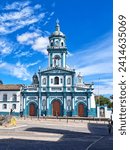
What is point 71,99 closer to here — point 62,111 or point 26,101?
point 62,111

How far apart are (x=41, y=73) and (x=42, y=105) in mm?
5967

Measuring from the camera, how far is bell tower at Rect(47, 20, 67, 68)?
57.5 meters

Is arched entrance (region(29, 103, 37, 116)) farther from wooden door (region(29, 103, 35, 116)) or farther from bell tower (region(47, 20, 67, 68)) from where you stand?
bell tower (region(47, 20, 67, 68))

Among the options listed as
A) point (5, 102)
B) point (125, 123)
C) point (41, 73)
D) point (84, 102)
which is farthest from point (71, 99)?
point (125, 123)

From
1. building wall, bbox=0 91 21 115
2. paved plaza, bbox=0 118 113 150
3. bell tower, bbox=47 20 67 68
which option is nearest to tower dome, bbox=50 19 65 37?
bell tower, bbox=47 20 67 68

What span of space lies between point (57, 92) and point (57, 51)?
773 centimetres

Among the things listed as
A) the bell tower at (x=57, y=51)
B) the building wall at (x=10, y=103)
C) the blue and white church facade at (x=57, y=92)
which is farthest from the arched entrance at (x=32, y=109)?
the bell tower at (x=57, y=51)

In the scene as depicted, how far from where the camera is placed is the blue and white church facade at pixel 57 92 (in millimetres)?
55812

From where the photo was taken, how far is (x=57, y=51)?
57.8 meters

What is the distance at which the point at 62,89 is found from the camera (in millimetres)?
56625

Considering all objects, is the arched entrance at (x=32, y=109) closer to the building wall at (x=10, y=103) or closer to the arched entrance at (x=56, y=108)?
the building wall at (x=10, y=103)

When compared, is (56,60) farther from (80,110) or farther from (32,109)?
(80,110)

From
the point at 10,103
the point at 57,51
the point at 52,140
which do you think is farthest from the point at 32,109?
the point at 52,140

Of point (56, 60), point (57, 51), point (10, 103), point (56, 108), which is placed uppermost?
point (57, 51)
